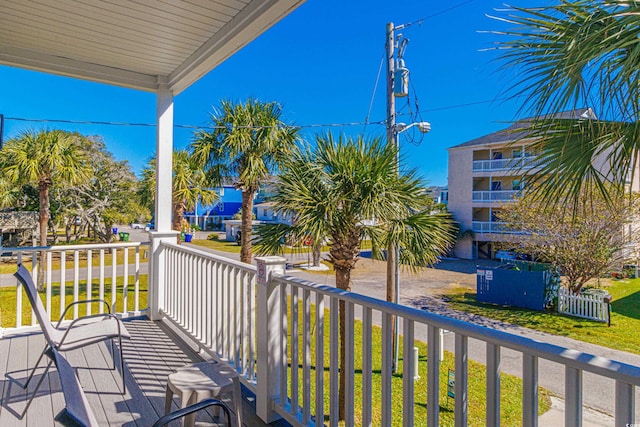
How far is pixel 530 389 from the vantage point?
3.26 feet

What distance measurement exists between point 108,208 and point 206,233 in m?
15.6

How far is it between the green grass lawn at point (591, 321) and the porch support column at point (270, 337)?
336 inches

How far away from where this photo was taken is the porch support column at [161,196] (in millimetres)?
3838

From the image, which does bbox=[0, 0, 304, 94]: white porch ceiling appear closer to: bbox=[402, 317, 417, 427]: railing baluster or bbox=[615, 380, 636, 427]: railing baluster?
bbox=[402, 317, 417, 427]: railing baluster

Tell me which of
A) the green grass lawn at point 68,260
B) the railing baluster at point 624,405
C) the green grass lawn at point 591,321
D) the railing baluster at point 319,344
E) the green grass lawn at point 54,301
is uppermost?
the railing baluster at point 624,405

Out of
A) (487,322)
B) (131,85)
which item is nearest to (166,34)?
(131,85)

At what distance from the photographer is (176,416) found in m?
0.99

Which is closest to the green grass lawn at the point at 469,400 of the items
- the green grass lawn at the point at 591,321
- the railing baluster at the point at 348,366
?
the railing baluster at the point at 348,366

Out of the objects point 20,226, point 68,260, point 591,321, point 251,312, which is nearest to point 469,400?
point 251,312

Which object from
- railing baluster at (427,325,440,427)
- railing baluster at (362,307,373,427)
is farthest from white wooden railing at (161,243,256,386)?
railing baluster at (427,325,440,427)

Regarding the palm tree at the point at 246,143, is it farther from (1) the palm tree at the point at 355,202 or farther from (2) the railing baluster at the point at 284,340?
(2) the railing baluster at the point at 284,340

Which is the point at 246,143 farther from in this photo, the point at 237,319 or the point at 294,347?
the point at 294,347

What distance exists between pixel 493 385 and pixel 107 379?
8.30ft

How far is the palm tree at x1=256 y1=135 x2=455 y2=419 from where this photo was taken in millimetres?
3488
